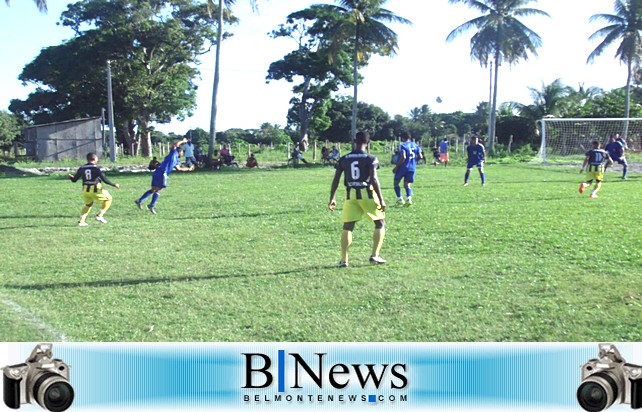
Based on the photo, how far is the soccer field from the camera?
5977mm

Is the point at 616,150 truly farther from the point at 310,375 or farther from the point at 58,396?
the point at 58,396

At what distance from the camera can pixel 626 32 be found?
45.3 metres

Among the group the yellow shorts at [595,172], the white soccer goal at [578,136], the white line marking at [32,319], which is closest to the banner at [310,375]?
the white line marking at [32,319]

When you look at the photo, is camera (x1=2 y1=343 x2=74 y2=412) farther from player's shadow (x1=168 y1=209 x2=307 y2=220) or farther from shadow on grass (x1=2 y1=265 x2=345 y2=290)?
player's shadow (x1=168 y1=209 x2=307 y2=220)

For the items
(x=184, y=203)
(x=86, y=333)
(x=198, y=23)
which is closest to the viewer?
(x=86, y=333)

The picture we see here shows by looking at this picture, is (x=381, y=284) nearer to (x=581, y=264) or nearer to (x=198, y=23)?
(x=581, y=264)

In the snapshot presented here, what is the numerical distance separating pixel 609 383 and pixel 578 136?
1488 inches

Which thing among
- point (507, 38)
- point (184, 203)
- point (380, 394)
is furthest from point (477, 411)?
point (507, 38)

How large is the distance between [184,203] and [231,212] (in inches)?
105

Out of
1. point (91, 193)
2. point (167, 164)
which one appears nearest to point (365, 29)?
point (167, 164)

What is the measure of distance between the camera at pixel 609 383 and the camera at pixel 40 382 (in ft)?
12.1

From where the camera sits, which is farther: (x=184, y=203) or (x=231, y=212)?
(x=184, y=203)

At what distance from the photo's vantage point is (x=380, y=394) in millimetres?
4594

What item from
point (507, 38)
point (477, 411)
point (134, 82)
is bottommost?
point (477, 411)
